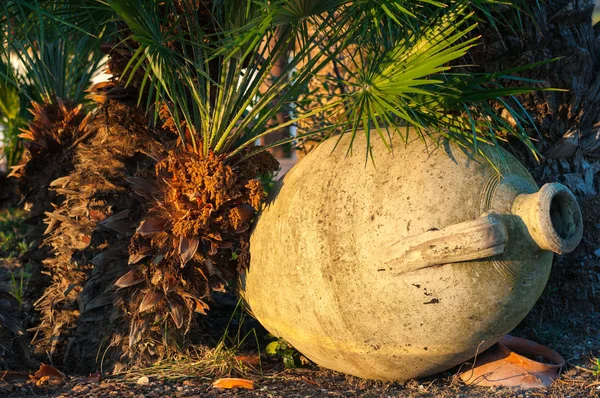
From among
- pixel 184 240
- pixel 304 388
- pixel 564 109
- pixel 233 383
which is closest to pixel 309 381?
pixel 304 388

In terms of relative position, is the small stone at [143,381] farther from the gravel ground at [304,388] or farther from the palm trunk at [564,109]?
the palm trunk at [564,109]

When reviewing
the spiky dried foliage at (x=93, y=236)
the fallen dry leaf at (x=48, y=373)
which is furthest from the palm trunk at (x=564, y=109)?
the fallen dry leaf at (x=48, y=373)

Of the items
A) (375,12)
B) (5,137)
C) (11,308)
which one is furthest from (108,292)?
(5,137)

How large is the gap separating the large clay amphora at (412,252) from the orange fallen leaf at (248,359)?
1.35 feet

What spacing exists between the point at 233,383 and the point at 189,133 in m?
1.21

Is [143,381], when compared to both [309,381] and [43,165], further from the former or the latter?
[43,165]

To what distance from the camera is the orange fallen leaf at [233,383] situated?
10.9 ft

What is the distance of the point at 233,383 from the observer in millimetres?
3336

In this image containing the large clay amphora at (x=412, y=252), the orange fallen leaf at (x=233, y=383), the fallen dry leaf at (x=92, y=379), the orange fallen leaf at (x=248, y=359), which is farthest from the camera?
the orange fallen leaf at (x=248, y=359)

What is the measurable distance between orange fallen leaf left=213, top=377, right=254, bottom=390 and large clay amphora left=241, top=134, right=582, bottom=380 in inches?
12.5

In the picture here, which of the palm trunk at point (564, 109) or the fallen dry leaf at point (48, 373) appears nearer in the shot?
the fallen dry leaf at point (48, 373)

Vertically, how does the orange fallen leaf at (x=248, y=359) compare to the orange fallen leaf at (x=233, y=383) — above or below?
above

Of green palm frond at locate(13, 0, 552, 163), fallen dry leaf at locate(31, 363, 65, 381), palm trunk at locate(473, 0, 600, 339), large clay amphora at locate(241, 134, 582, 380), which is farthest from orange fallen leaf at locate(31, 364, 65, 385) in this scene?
palm trunk at locate(473, 0, 600, 339)

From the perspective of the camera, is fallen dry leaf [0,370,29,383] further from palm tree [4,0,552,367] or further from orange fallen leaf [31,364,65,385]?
palm tree [4,0,552,367]
